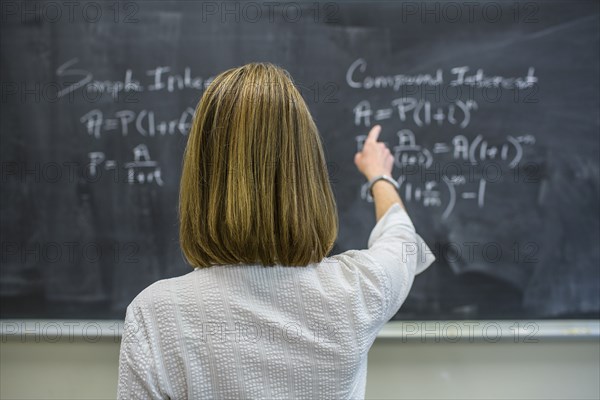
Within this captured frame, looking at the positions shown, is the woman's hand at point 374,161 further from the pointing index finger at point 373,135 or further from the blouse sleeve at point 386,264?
the blouse sleeve at point 386,264

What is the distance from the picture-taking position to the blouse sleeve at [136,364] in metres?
0.95

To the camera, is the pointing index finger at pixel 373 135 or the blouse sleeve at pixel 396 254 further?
the pointing index finger at pixel 373 135

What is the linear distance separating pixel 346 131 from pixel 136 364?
1.28m

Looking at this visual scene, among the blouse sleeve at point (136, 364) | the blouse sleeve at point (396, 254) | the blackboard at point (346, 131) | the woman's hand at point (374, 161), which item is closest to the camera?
the blouse sleeve at point (136, 364)

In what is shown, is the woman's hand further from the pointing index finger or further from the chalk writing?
the chalk writing

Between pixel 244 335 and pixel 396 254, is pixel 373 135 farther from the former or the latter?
pixel 244 335

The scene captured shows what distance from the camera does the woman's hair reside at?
97cm

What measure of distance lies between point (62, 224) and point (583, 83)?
1.77m

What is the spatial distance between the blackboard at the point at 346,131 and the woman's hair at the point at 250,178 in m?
1.08

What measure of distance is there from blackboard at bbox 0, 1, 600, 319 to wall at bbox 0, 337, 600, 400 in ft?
0.44

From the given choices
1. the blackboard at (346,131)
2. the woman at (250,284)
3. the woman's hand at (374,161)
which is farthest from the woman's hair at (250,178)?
the blackboard at (346,131)

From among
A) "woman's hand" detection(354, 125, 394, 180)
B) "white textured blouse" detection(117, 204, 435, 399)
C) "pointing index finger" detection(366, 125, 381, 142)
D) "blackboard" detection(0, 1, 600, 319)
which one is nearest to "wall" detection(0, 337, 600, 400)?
"blackboard" detection(0, 1, 600, 319)

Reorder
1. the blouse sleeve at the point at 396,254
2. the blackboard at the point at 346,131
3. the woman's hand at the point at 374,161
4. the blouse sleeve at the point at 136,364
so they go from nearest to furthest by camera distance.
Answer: the blouse sleeve at the point at 136,364 → the blouse sleeve at the point at 396,254 → the woman's hand at the point at 374,161 → the blackboard at the point at 346,131

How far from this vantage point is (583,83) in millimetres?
2057
